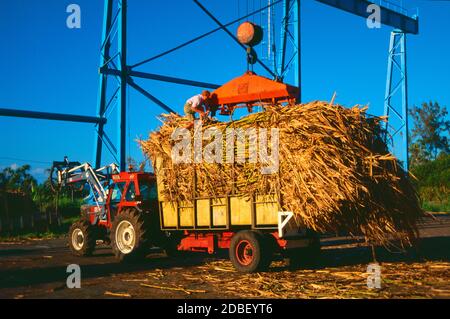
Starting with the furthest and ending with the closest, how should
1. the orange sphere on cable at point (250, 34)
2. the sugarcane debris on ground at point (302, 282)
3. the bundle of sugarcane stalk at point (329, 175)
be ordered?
1. the orange sphere on cable at point (250, 34)
2. the bundle of sugarcane stalk at point (329, 175)
3. the sugarcane debris on ground at point (302, 282)

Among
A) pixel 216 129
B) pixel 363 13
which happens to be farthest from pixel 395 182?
pixel 363 13

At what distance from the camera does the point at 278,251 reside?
10.4m

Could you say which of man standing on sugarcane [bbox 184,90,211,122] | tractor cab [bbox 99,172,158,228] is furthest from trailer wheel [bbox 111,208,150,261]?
man standing on sugarcane [bbox 184,90,211,122]

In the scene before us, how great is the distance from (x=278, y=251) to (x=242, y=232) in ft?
2.46

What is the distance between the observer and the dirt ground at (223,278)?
8227mm

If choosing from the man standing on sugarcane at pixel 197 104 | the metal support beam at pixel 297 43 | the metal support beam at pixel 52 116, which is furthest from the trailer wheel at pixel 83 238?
the metal support beam at pixel 297 43

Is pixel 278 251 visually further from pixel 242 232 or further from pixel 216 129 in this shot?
pixel 216 129

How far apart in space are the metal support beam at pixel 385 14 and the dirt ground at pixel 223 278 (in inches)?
800

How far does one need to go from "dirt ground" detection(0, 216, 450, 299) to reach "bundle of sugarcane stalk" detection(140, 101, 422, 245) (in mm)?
926

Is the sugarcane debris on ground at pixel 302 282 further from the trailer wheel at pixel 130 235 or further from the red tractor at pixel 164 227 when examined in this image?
the trailer wheel at pixel 130 235

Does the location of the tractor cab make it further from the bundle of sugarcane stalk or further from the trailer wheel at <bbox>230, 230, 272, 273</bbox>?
the trailer wheel at <bbox>230, 230, 272, 273</bbox>

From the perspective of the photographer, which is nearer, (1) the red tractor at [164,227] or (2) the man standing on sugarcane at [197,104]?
(1) the red tractor at [164,227]

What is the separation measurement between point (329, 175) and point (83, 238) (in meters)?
7.73

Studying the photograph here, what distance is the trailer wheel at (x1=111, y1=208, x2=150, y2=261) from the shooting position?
12.4 metres
